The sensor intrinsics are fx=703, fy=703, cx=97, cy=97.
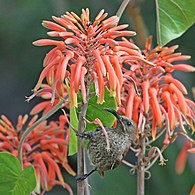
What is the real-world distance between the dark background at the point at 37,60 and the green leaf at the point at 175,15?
763mm

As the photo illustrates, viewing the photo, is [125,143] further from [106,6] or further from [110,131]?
[106,6]

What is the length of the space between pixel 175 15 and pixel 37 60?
1.72m

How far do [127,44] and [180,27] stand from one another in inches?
9.7

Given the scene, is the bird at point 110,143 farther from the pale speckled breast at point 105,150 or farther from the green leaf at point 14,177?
the green leaf at point 14,177

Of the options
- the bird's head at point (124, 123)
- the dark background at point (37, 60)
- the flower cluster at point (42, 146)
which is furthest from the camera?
the dark background at point (37, 60)

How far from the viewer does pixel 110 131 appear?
1.15 metres

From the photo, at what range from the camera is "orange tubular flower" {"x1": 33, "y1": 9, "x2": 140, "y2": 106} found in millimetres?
1053

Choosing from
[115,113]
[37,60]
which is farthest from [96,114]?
[37,60]

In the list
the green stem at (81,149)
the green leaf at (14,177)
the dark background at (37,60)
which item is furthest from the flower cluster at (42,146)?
the dark background at (37,60)

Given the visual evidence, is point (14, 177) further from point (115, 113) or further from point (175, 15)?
point (175, 15)

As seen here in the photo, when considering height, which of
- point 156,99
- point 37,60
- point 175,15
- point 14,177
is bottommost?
point 14,177

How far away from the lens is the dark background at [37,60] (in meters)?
2.35

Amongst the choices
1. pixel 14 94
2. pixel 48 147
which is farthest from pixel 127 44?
pixel 14 94

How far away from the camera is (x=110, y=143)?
113cm
